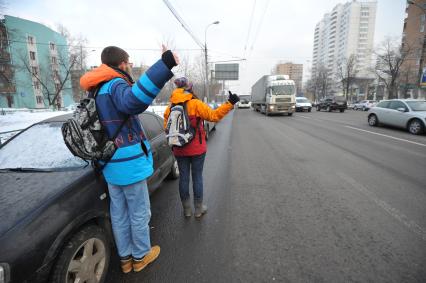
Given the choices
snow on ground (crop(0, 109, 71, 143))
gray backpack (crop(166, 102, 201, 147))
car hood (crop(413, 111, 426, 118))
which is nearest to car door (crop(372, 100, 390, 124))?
car hood (crop(413, 111, 426, 118))

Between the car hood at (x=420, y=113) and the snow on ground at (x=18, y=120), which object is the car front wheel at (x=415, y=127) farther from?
the snow on ground at (x=18, y=120)

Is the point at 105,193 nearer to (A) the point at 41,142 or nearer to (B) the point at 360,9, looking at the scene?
(A) the point at 41,142

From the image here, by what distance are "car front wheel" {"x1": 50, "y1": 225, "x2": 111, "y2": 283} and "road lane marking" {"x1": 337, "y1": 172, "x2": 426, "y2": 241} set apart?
136 inches

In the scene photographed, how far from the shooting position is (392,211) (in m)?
3.15

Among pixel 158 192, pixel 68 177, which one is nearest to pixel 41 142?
pixel 68 177

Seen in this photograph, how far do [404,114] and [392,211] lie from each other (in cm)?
948

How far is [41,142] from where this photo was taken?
8.36 ft

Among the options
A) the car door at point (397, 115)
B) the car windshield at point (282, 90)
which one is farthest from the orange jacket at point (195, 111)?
the car windshield at point (282, 90)

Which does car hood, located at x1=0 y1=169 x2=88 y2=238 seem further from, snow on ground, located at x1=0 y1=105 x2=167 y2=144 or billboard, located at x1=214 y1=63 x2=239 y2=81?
billboard, located at x1=214 y1=63 x2=239 y2=81

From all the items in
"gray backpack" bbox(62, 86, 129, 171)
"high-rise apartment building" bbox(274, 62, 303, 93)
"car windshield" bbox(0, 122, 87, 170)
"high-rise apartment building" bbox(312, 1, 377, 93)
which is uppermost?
"high-rise apartment building" bbox(312, 1, 377, 93)

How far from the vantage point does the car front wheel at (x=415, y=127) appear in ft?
30.3

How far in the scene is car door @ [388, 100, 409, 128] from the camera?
33.0ft

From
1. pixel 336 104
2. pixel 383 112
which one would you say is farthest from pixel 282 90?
pixel 336 104

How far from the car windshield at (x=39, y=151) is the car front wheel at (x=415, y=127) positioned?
12299 mm
